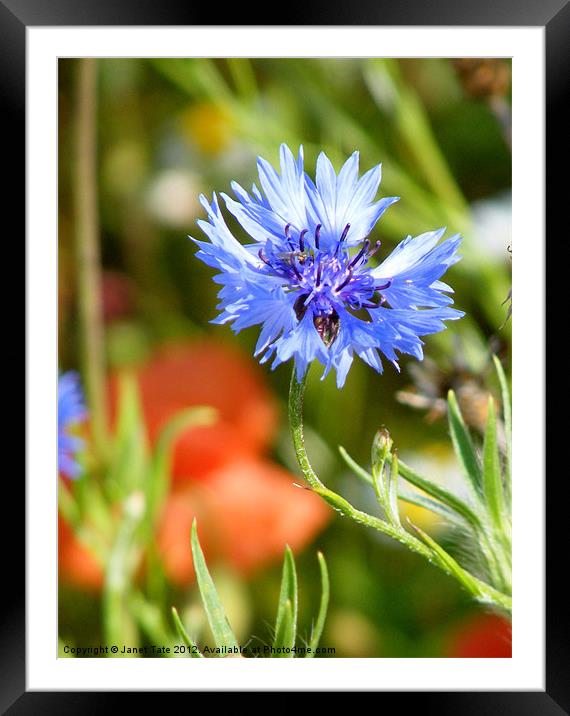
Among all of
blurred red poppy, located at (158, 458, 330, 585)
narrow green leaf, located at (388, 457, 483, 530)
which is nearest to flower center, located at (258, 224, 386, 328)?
narrow green leaf, located at (388, 457, 483, 530)

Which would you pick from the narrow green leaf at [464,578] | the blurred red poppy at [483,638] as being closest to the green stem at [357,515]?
the narrow green leaf at [464,578]

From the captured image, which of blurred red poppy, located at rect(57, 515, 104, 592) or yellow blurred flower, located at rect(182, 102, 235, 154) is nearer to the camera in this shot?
blurred red poppy, located at rect(57, 515, 104, 592)

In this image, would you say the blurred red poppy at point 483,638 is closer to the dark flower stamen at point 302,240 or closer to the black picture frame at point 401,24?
the black picture frame at point 401,24

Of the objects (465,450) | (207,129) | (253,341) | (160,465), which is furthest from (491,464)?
(207,129)

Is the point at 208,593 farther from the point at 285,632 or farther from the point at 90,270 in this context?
the point at 90,270

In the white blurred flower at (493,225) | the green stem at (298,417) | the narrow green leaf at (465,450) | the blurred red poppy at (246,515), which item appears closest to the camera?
the green stem at (298,417)

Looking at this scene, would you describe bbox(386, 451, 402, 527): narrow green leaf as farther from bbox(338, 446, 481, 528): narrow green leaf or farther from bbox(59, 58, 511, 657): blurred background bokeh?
bbox(59, 58, 511, 657): blurred background bokeh
